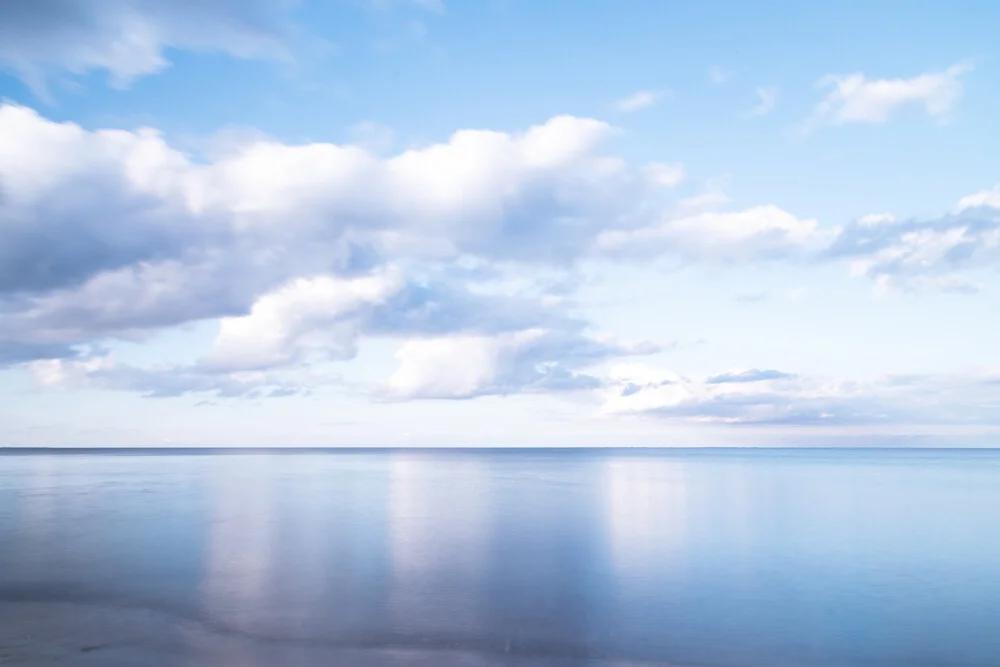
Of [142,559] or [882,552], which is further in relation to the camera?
[882,552]

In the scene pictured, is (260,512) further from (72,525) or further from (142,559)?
(142,559)

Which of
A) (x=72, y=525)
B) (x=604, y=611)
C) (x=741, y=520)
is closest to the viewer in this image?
(x=604, y=611)

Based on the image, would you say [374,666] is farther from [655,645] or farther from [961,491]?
[961,491]

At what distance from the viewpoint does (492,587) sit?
22328 mm

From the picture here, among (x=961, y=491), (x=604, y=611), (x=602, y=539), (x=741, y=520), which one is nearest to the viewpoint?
(x=604, y=611)

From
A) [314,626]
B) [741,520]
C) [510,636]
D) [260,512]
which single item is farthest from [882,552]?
[260,512]

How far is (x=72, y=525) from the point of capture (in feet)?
116

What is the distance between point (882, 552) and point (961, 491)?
47.9m

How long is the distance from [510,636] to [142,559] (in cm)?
1682

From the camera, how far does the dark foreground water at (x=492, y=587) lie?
53.0 feet

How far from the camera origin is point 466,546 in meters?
30.3

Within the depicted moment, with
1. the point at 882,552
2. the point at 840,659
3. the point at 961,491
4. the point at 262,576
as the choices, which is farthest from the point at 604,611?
the point at 961,491

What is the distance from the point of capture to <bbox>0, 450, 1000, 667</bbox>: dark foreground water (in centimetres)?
1614

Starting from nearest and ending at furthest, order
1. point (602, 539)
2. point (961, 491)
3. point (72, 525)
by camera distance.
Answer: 1. point (602, 539)
2. point (72, 525)
3. point (961, 491)
